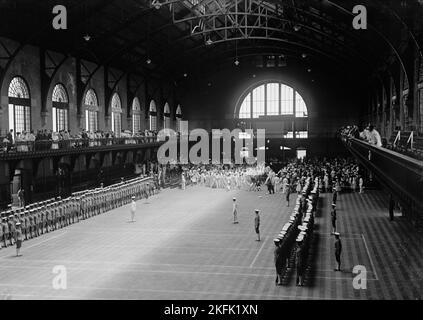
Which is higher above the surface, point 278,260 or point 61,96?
point 61,96

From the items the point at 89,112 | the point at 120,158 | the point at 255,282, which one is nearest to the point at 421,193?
the point at 255,282

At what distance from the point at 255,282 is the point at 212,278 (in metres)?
1.42

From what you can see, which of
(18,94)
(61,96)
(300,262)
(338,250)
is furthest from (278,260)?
(61,96)

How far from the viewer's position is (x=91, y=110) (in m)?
41.6

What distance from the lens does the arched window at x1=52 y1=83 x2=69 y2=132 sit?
36.1 metres

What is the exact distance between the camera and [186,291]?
566 inches

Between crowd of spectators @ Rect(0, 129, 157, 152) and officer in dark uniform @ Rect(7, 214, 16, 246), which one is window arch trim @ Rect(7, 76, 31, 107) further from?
officer in dark uniform @ Rect(7, 214, 16, 246)

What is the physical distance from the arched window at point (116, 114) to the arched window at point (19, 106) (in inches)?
549

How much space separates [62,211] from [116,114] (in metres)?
23.1

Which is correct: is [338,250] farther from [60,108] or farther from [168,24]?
[168,24]

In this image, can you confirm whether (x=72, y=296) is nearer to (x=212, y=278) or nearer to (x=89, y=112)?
(x=212, y=278)
